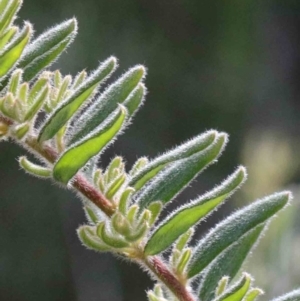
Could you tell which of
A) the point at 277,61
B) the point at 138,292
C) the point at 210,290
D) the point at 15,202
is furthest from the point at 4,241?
the point at 210,290

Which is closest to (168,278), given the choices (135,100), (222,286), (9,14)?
(222,286)

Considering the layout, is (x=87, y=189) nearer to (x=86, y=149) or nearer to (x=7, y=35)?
(x=86, y=149)

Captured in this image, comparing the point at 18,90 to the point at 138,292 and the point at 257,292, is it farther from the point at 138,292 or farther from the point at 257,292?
the point at 138,292

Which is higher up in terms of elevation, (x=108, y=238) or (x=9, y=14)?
(x=9, y=14)

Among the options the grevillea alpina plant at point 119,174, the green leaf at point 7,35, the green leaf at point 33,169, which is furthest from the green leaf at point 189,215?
the green leaf at point 7,35

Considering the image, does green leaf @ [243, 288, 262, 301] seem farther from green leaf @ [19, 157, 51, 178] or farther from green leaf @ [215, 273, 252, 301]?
green leaf @ [19, 157, 51, 178]

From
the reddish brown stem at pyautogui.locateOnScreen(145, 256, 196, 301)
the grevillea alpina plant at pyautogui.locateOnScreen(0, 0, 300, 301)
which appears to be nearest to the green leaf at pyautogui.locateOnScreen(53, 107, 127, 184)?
the grevillea alpina plant at pyautogui.locateOnScreen(0, 0, 300, 301)

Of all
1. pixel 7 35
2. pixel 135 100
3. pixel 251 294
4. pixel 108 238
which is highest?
pixel 7 35
